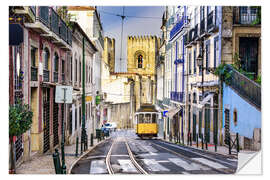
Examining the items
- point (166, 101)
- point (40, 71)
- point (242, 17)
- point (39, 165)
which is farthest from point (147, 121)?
point (39, 165)

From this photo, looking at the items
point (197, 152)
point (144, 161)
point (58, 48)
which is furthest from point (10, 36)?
point (197, 152)

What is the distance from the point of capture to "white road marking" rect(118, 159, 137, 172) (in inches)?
333

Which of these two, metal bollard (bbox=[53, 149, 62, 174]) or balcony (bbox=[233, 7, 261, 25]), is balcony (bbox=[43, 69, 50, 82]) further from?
balcony (bbox=[233, 7, 261, 25])

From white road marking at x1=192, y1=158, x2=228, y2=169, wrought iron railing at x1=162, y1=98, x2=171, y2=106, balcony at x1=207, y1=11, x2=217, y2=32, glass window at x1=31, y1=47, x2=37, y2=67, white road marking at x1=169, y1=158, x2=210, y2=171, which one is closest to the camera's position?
white road marking at x1=169, y1=158, x2=210, y2=171

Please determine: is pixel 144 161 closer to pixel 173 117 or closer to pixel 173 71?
pixel 173 117

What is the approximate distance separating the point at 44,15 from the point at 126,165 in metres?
4.08

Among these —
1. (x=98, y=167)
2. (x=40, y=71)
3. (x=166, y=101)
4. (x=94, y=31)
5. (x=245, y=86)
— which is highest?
(x=94, y=31)

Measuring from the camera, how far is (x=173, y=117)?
1204cm

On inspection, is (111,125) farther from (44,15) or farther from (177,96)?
(44,15)

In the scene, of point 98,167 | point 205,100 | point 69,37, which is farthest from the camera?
point 69,37

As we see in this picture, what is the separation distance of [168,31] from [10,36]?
4764 mm

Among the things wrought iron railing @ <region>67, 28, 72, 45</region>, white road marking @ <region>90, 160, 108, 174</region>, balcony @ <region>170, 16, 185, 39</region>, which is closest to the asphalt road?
white road marking @ <region>90, 160, 108, 174</region>

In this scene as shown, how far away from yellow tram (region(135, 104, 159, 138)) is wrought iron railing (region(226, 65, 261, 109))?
115 inches

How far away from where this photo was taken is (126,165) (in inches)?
342
